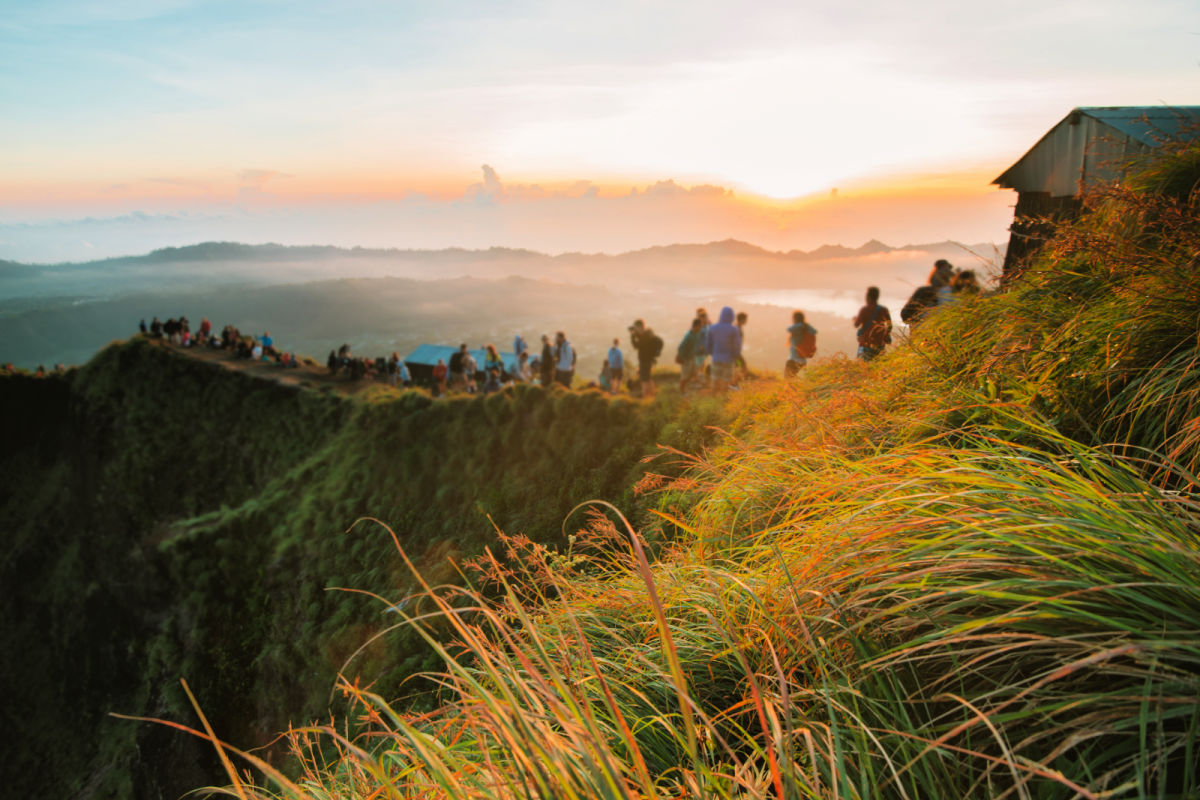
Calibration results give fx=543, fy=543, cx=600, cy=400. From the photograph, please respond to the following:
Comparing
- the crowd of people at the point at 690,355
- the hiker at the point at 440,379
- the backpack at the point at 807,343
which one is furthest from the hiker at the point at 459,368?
the backpack at the point at 807,343

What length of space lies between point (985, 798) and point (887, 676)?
0.41 metres

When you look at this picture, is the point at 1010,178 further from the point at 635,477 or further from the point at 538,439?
the point at 538,439

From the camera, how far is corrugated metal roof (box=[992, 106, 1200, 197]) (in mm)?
6746

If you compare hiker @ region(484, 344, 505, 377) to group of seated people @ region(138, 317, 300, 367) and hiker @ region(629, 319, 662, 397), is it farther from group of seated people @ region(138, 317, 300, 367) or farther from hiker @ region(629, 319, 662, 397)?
group of seated people @ region(138, 317, 300, 367)

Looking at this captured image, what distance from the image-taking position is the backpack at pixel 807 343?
37.5 feet

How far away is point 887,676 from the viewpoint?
1934 mm

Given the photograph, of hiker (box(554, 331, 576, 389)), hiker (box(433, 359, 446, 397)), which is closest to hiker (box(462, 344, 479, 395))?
hiker (box(433, 359, 446, 397))

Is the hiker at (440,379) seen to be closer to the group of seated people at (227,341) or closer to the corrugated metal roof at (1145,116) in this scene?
the group of seated people at (227,341)

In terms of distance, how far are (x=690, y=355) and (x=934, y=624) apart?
1227 centimetres

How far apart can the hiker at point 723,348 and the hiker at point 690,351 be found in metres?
1.12

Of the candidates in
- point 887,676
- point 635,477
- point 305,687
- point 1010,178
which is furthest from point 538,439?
point 887,676

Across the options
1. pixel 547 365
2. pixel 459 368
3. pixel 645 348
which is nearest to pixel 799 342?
pixel 645 348

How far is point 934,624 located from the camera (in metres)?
1.73

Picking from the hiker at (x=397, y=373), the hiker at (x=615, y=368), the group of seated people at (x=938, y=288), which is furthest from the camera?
the hiker at (x=397, y=373)
